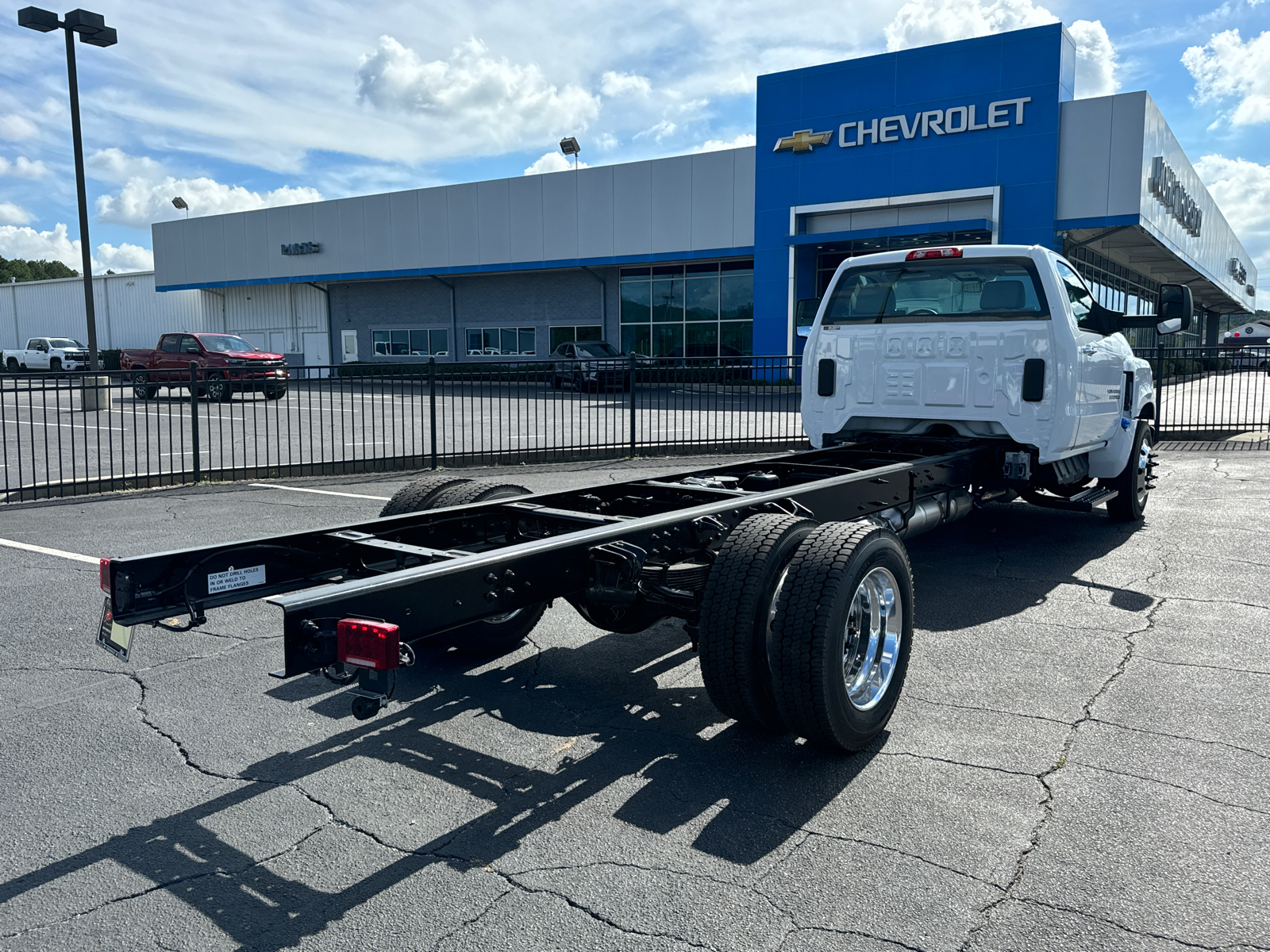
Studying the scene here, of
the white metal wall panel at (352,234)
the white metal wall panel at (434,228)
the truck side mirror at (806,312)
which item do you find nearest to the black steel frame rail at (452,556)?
the truck side mirror at (806,312)

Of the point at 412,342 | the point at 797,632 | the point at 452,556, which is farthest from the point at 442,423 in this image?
the point at 412,342

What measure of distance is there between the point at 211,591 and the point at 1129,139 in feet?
93.1

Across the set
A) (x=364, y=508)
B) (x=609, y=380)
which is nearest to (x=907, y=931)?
A: (x=364, y=508)

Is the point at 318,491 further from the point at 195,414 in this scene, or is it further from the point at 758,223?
the point at 758,223

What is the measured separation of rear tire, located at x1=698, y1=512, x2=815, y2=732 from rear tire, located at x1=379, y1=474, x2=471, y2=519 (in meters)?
1.74

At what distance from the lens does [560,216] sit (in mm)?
37531

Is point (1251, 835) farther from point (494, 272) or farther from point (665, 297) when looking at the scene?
point (494, 272)

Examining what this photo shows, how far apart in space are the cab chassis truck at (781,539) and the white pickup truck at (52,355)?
4610 centimetres

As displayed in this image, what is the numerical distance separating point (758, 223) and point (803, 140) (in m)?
2.99

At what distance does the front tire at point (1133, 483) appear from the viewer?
28.1 ft

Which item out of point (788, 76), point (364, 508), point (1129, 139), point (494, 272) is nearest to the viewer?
point (364, 508)

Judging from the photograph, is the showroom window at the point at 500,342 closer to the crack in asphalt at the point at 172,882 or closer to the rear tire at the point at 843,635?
the rear tire at the point at 843,635

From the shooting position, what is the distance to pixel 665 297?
3778cm

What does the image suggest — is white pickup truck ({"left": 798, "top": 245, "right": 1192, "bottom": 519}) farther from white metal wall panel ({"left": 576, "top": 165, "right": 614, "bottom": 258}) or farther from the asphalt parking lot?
white metal wall panel ({"left": 576, "top": 165, "right": 614, "bottom": 258})
